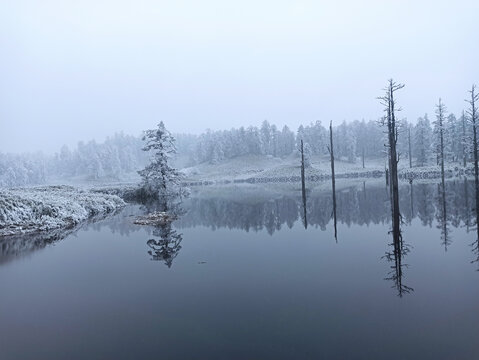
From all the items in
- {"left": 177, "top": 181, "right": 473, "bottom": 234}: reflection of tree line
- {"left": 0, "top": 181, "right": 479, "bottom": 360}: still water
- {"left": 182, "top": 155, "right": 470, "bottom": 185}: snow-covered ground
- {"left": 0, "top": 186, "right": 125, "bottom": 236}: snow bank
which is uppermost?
{"left": 182, "top": 155, "right": 470, "bottom": 185}: snow-covered ground

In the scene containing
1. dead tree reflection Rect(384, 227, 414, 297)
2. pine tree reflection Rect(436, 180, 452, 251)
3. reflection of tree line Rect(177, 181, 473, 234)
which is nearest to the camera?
dead tree reflection Rect(384, 227, 414, 297)

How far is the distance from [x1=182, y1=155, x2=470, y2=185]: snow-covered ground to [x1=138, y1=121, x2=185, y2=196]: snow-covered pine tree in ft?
23.4

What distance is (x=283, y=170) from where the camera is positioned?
93062mm

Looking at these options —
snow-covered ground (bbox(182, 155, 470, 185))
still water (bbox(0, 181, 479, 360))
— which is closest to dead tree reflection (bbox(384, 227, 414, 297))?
still water (bbox(0, 181, 479, 360))

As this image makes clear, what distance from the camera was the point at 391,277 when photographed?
10797 mm

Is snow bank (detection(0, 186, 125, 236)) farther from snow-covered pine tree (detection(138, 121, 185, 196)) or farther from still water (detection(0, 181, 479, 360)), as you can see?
snow-covered pine tree (detection(138, 121, 185, 196))

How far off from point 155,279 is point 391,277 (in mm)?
7474

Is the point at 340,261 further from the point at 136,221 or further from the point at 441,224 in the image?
the point at 136,221

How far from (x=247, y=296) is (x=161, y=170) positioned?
131 ft

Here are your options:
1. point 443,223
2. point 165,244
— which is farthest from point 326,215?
point 165,244

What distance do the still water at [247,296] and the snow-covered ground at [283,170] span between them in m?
41.3

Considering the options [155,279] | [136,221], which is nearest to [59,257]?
[155,279]

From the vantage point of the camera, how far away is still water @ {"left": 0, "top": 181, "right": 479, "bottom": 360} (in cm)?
706

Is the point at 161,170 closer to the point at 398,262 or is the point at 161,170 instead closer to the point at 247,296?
the point at 398,262
